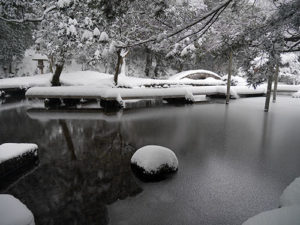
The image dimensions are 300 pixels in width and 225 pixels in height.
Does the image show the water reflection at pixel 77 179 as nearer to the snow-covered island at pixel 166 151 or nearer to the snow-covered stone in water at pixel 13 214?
the snow-covered island at pixel 166 151

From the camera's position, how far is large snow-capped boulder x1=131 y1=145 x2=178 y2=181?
4.73m

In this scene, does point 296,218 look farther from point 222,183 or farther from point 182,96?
point 182,96

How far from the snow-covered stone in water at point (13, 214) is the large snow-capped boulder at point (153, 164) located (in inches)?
97.2

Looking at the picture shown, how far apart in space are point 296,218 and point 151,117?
8749 millimetres

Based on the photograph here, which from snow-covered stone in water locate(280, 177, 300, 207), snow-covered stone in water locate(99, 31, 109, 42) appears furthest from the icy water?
snow-covered stone in water locate(99, 31, 109, 42)

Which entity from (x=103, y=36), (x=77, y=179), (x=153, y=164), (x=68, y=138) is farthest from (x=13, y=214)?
(x=68, y=138)

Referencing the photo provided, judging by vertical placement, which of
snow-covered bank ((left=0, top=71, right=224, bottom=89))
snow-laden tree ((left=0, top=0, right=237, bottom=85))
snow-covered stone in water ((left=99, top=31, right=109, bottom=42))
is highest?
snow-laden tree ((left=0, top=0, right=237, bottom=85))

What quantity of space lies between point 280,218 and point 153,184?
287 cm

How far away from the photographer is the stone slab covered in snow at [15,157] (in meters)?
4.79

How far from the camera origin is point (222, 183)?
468cm

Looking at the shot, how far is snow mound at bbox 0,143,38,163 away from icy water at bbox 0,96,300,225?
1.65 ft

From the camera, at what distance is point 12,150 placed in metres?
5.02

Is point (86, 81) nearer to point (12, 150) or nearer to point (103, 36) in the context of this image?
point (12, 150)

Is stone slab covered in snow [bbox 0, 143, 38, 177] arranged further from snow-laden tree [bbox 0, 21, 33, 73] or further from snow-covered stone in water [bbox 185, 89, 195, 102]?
snow-laden tree [bbox 0, 21, 33, 73]
